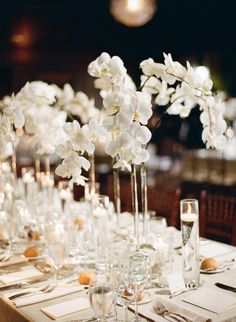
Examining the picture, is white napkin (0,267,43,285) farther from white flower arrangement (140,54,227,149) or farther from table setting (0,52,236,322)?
white flower arrangement (140,54,227,149)

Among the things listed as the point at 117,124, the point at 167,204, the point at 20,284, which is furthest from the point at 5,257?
the point at 167,204

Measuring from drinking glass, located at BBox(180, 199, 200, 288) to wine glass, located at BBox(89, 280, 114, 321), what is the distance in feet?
1.30

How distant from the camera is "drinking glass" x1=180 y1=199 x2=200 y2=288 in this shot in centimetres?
183

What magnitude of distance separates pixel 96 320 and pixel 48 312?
0.17 meters

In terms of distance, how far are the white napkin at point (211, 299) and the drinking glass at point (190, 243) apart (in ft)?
0.19

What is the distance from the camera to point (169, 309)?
163 cm

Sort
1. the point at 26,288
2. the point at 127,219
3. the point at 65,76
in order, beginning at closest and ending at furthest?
the point at 26,288 < the point at 127,219 < the point at 65,76

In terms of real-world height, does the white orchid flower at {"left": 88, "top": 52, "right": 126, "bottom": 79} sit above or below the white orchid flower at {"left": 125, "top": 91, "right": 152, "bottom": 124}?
above

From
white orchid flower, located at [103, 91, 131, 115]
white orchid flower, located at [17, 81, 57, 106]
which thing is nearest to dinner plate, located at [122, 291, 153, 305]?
white orchid flower, located at [103, 91, 131, 115]

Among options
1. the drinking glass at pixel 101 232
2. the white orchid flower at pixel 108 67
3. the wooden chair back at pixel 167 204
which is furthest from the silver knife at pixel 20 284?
the wooden chair back at pixel 167 204

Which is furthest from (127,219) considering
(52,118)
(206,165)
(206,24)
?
(206,24)

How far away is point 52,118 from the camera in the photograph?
2.99 m

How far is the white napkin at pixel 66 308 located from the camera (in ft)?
5.37

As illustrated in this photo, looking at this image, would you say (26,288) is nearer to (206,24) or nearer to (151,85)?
(151,85)
